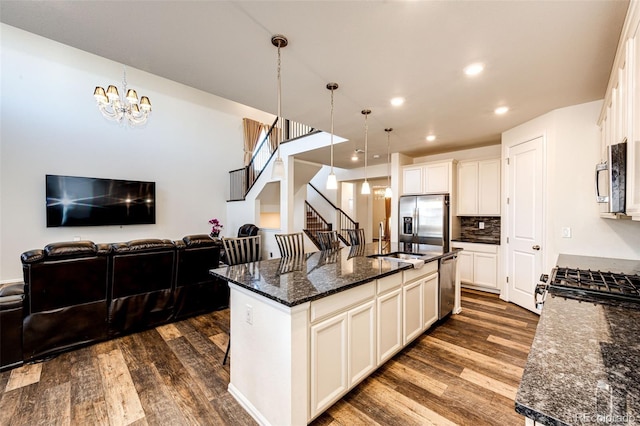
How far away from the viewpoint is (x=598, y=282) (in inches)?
68.3

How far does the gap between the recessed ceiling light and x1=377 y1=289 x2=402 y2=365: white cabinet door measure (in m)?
2.10

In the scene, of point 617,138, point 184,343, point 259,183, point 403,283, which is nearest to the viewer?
point 617,138

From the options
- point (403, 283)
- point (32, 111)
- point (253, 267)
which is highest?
point (32, 111)

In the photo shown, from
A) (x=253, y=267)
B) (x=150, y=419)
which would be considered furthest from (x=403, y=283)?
(x=150, y=419)

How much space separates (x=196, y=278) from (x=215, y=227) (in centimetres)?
430

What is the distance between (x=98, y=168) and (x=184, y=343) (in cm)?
530

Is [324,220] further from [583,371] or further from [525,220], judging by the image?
[583,371]

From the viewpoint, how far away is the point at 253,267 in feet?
7.81

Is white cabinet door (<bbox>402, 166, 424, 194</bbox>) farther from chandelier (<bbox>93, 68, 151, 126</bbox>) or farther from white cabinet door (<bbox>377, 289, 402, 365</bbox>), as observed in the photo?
chandelier (<bbox>93, 68, 151, 126</bbox>)

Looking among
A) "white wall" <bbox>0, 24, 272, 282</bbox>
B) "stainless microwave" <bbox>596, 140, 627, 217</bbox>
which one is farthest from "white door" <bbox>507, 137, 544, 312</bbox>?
"white wall" <bbox>0, 24, 272, 282</bbox>

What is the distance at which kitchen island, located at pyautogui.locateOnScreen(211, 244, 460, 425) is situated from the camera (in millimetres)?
1605

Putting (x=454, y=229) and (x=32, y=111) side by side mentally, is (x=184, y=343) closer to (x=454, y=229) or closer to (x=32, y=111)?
(x=454, y=229)

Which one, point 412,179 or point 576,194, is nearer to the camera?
point 576,194

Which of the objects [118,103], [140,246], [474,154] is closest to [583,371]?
[140,246]
